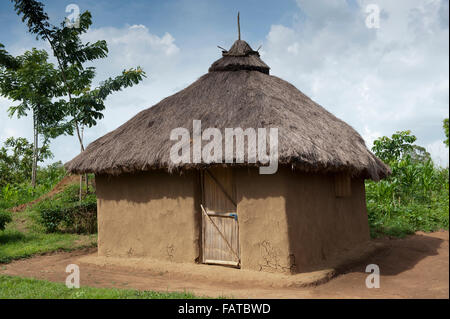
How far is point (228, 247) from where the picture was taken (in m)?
6.94

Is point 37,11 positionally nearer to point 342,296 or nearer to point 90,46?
point 90,46

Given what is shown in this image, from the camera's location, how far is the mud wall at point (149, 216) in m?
7.14

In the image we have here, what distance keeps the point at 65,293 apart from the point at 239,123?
3780mm

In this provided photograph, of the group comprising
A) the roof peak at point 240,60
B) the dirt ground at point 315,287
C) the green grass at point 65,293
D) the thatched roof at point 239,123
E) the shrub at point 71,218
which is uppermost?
the roof peak at point 240,60

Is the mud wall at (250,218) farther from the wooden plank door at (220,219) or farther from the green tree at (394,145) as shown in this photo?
the green tree at (394,145)

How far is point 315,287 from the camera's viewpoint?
234 inches

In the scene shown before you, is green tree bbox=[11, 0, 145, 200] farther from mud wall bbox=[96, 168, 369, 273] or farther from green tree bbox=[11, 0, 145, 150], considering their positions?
mud wall bbox=[96, 168, 369, 273]

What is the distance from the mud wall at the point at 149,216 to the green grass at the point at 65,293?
75.0 inches

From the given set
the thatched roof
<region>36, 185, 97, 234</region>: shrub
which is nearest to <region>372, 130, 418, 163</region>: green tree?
the thatched roof

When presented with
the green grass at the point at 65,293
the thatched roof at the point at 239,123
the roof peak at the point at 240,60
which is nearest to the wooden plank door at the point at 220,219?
the thatched roof at the point at 239,123

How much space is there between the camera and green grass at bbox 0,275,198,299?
5023 mm

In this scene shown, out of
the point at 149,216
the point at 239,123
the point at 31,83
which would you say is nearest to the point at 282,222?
the point at 239,123

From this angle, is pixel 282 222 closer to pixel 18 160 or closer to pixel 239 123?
pixel 239 123

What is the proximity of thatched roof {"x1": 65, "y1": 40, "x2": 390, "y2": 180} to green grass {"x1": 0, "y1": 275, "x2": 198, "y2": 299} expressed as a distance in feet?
7.14
